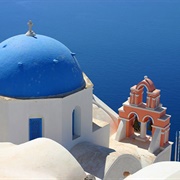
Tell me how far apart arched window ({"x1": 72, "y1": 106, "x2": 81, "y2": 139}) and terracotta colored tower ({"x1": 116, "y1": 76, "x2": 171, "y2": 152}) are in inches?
84.1

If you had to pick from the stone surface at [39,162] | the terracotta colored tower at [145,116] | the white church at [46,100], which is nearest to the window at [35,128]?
the white church at [46,100]

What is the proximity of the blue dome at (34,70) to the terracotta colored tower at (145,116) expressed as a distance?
275cm

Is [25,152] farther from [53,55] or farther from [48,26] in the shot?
[48,26]

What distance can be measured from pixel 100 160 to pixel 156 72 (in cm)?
2028

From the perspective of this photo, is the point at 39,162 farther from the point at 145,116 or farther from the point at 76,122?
the point at 145,116

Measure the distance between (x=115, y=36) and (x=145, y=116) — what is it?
28551 mm

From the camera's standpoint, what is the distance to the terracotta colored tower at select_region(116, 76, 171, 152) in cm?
1232

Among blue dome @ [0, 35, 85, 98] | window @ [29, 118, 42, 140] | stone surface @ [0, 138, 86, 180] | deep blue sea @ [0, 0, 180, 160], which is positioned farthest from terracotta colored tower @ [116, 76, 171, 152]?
deep blue sea @ [0, 0, 180, 160]

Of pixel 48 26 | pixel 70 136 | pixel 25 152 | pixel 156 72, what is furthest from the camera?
pixel 48 26

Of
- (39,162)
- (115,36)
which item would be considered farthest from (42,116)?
(115,36)

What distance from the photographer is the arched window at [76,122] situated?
1091 centimetres

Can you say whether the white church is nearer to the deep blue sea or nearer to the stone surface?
the stone surface

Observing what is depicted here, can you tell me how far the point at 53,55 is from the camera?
10242 millimetres

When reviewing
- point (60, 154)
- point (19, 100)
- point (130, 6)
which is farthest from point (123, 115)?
point (130, 6)
